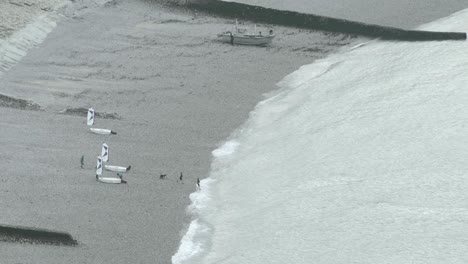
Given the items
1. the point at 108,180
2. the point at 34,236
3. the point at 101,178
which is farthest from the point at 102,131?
the point at 34,236

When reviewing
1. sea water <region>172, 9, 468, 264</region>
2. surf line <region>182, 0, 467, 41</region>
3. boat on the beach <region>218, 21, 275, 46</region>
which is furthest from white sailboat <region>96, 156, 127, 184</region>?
surf line <region>182, 0, 467, 41</region>

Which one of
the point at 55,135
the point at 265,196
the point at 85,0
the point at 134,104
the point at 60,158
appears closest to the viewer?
the point at 265,196

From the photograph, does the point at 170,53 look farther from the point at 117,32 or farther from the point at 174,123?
the point at 174,123

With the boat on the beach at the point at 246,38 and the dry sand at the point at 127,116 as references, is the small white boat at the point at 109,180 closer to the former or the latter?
the dry sand at the point at 127,116

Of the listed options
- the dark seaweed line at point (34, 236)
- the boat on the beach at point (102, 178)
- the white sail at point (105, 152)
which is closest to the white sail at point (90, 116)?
the white sail at point (105, 152)

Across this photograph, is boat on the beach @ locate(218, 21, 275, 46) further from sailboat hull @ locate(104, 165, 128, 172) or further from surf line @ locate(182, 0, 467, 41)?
sailboat hull @ locate(104, 165, 128, 172)

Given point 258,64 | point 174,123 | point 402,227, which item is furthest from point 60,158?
point 258,64
